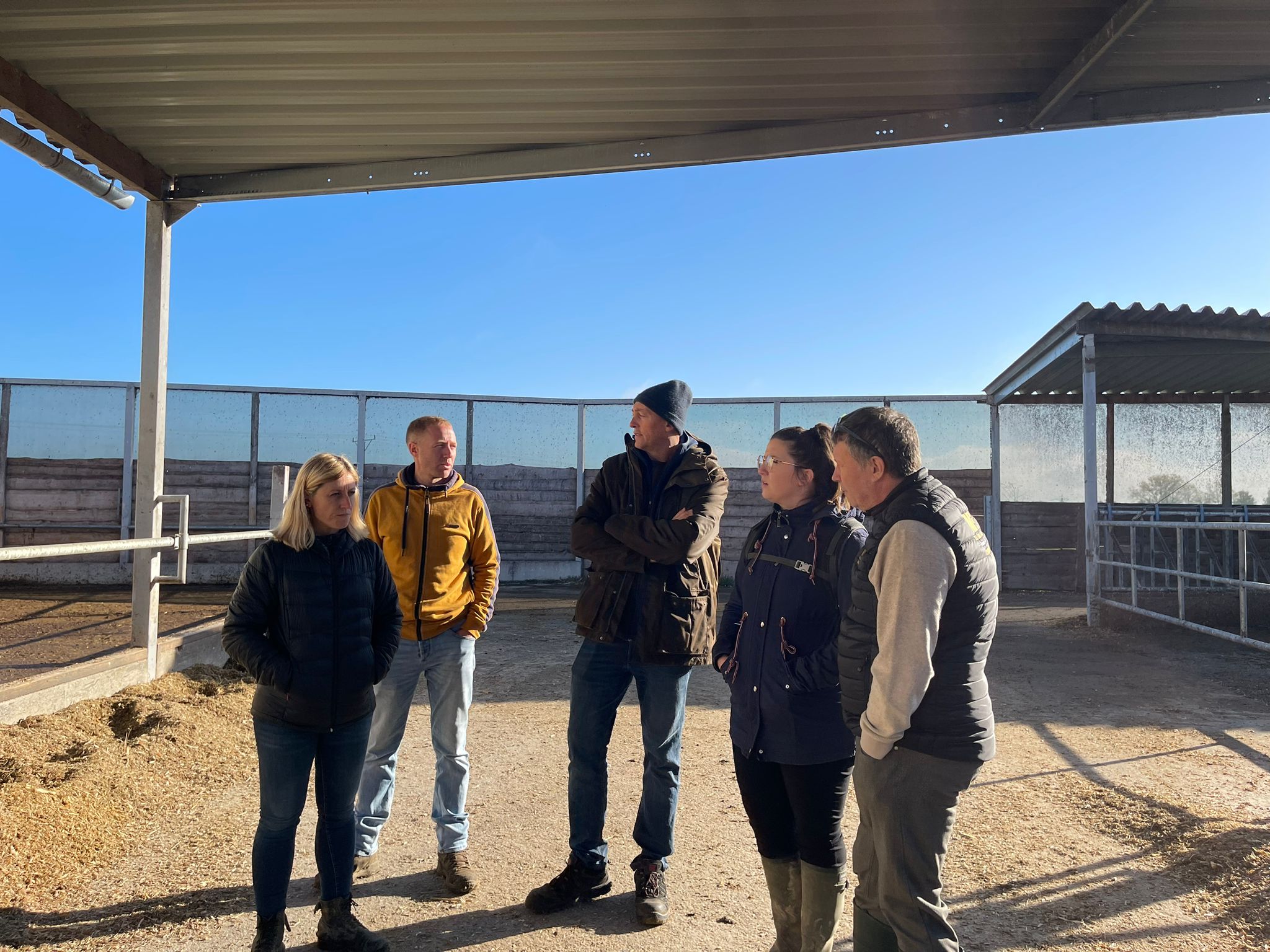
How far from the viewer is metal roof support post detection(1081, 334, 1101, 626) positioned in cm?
866

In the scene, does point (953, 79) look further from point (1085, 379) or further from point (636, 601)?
point (1085, 379)

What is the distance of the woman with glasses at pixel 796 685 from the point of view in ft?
7.22

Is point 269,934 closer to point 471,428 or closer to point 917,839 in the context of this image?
point 917,839

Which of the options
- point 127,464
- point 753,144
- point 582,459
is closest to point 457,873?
point 753,144

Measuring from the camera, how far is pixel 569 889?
273cm

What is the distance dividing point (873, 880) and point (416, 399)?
11767 mm

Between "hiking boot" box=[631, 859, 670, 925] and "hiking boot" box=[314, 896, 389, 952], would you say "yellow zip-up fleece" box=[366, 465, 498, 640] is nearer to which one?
"hiking boot" box=[314, 896, 389, 952]

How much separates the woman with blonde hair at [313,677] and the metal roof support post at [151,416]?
3.32 metres

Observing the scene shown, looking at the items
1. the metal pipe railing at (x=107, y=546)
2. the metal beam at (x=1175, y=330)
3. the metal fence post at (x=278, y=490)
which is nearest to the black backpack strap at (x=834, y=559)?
the metal pipe railing at (x=107, y=546)

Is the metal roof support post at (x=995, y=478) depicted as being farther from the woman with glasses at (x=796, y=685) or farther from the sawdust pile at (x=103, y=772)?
the woman with glasses at (x=796, y=685)

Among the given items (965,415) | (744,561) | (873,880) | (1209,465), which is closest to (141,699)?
(744,561)

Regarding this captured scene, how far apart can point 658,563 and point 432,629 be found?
0.88m

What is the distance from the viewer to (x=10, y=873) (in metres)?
2.80

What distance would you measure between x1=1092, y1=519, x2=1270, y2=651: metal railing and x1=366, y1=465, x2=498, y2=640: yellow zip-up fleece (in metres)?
4.54
